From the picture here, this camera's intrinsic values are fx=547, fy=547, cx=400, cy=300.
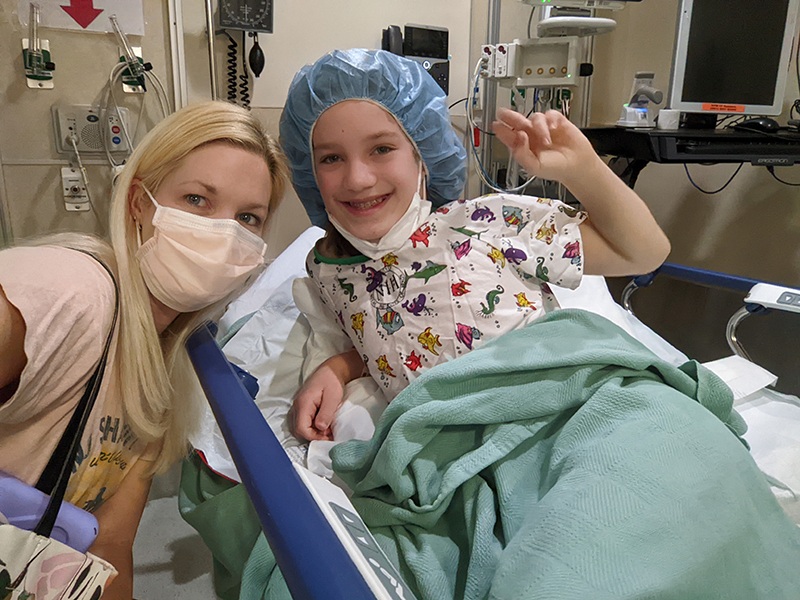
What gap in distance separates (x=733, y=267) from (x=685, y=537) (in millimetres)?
2445

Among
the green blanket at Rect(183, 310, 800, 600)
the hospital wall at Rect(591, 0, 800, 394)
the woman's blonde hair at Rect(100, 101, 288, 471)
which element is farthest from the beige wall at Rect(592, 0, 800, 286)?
the woman's blonde hair at Rect(100, 101, 288, 471)

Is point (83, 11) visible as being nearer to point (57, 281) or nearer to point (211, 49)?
point (211, 49)

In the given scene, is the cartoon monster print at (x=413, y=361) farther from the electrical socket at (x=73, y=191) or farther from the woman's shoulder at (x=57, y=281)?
the electrical socket at (x=73, y=191)

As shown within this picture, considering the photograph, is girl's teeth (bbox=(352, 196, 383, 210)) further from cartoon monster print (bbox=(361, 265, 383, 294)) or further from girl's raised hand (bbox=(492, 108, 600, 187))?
girl's raised hand (bbox=(492, 108, 600, 187))

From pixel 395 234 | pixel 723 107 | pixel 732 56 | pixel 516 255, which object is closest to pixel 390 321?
pixel 395 234

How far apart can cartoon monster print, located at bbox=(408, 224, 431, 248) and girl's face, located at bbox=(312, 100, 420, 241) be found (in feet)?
0.17

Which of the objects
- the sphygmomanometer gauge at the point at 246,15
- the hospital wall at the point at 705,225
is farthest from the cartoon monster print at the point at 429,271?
the hospital wall at the point at 705,225

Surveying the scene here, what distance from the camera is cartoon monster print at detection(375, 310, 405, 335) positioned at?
1.12 metres

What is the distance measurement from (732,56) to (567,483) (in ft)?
7.56

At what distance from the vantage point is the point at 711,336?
8.96 feet

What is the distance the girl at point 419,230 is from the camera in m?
1.09

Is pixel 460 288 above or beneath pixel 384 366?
above

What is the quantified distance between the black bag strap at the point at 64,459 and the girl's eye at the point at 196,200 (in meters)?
0.28

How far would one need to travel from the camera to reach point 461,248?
1.15 metres
